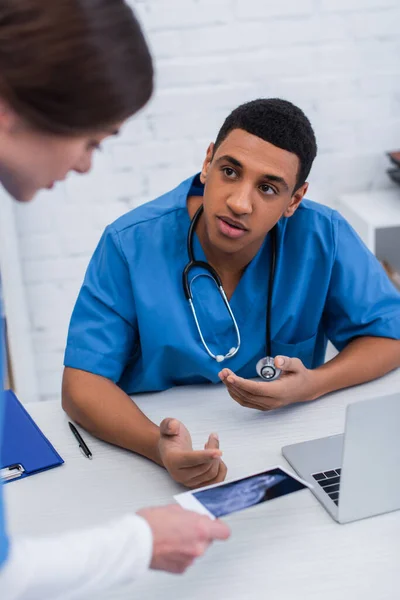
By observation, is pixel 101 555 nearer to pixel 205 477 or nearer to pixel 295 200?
pixel 205 477

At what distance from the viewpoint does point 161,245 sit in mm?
1337

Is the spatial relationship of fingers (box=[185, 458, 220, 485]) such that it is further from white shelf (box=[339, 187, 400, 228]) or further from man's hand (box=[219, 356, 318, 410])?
white shelf (box=[339, 187, 400, 228])

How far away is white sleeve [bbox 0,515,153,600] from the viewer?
0.72 meters

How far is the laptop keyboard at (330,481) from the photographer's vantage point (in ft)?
3.39

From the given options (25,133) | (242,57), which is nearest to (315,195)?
(242,57)

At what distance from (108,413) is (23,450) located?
0.14 meters

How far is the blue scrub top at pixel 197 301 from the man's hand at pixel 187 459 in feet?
0.83

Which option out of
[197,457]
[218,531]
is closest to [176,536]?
[218,531]

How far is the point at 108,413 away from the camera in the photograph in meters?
1.17

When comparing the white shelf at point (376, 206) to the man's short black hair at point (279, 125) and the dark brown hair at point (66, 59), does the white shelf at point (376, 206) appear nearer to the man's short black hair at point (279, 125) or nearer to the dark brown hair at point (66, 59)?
the man's short black hair at point (279, 125)

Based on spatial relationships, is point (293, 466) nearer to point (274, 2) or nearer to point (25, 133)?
point (25, 133)

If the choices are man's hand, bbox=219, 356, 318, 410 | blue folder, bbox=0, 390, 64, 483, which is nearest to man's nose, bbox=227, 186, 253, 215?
man's hand, bbox=219, 356, 318, 410

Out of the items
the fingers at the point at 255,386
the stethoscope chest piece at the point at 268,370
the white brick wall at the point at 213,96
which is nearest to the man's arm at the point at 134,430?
the fingers at the point at 255,386

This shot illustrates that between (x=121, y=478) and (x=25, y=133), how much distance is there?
Answer: 570mm
